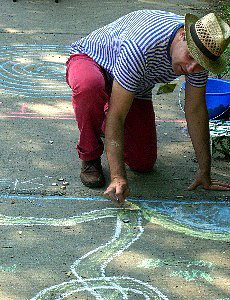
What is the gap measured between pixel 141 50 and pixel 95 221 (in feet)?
3.06

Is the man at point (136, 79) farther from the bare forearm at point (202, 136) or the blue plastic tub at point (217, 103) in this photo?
the blue plastic tub at point (217, 103)

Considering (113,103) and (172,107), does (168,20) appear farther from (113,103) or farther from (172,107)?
(172,107)

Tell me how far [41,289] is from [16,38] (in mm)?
4897

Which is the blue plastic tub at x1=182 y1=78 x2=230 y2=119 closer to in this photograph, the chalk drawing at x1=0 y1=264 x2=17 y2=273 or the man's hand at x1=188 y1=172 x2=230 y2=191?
the man's hand at x1=188 y1=172 x2=230 y2=191

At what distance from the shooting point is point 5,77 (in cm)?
593

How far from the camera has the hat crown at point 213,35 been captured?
3.19 metres

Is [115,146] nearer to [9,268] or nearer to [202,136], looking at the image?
[202,136]

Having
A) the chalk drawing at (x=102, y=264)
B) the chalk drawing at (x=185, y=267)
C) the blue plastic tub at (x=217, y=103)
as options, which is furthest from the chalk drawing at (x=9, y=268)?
the blue plastic tub at (x=217, y=103)

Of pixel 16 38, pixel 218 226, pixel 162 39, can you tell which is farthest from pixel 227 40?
pixel 16 38

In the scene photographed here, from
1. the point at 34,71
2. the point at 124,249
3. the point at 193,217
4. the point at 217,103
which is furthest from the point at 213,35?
the point at 34,71

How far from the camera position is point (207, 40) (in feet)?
10.5

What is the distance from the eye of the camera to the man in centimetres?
326

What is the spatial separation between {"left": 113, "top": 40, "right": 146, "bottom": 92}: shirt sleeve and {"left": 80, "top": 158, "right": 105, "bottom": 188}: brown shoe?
0.70 m

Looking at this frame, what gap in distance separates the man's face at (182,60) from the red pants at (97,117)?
59 cm
